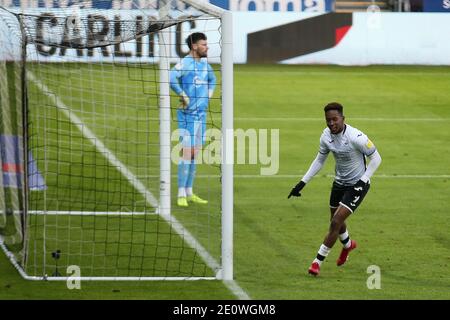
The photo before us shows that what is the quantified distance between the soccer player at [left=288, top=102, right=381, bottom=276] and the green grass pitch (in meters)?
0.45

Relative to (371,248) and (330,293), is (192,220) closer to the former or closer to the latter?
(371,248)

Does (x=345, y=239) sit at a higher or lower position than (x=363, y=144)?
lower

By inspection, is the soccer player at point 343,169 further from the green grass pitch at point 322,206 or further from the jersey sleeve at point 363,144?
the green grass pitch at point 322,206

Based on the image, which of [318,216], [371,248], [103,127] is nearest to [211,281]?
[371,248]

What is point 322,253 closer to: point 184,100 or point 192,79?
point 184,100

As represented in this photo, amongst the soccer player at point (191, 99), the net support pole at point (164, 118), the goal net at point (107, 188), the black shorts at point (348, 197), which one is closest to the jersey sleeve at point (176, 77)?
the soccer player at point (191, 99)

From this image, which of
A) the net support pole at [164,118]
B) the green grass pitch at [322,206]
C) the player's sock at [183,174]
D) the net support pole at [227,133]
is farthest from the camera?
the player's sock at [183,174]

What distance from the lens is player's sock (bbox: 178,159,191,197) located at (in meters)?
16.5

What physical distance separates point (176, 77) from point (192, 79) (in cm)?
24

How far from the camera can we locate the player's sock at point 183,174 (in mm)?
16500

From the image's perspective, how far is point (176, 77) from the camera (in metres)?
16.1


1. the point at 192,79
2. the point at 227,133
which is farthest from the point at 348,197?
the point at 192,79

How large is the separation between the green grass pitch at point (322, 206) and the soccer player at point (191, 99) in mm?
883
